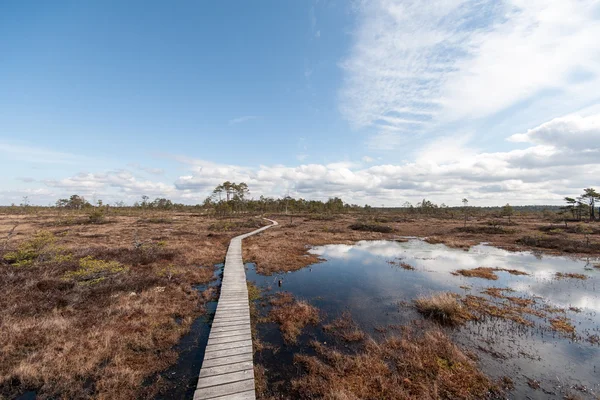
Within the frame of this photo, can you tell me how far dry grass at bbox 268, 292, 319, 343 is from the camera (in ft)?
39.1

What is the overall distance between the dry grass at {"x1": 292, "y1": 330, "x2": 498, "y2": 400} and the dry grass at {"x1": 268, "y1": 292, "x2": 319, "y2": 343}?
157cm

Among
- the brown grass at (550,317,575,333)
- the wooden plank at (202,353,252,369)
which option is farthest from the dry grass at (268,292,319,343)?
the brown grass at (550,317,575,333)

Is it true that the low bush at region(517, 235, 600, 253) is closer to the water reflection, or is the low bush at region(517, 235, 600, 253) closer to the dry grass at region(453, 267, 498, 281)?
the water reflection

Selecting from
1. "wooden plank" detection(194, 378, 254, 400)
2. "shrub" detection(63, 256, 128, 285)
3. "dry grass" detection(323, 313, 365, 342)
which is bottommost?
"dry grass" detection(323, 313, 365, 342)

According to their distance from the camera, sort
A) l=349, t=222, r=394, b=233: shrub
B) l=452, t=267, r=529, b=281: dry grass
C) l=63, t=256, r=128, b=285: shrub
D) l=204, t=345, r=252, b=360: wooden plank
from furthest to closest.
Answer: l=349, t=222, r=394, b=233: shrub → l=452, t=267, r=529, b=281: dry grass → l=63, t=256, r=128, b=285: shrub → l=204, t=345, r=252, b=360: wooden plank

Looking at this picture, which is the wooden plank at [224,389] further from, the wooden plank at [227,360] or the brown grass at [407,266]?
the brown grass at [407,266]

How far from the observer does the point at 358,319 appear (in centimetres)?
1353

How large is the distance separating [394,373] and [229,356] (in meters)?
6.21

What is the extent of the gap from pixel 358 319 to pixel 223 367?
7.90m

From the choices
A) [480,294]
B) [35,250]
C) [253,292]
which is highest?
[35,250]

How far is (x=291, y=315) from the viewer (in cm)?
1355

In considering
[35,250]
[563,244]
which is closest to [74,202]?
[35,250]

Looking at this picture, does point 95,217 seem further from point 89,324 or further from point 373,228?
point 373,228

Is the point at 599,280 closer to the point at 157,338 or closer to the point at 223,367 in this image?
the point at 223,367
